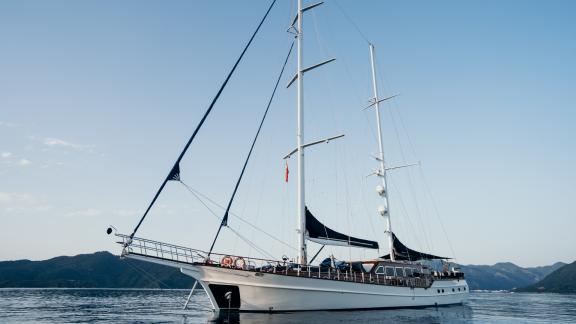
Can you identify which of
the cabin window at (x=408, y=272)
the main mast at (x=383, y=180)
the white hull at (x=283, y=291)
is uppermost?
the main mast at (x=383, y=180)

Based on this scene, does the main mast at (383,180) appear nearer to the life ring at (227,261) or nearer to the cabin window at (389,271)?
the cabin window at (389,271)

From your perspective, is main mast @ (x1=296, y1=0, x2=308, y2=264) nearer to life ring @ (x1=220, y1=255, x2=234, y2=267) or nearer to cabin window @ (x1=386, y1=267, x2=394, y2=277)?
life ring @ (x1=220, y1=255, x2=234, y2=267)

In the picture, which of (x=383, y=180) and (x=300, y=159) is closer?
(x=300, y=159)

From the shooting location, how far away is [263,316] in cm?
2009

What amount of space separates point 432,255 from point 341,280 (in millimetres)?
18846

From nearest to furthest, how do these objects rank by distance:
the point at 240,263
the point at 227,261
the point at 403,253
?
the point at 227,261, the point at 240,263, the point at 403,253

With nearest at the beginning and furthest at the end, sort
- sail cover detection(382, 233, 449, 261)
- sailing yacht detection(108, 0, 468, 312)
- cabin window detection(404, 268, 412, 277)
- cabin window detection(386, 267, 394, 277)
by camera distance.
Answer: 1. sailing yacht detection(108, 0, 468, 312)
2. cabin window detection(386, 267, 394, 277)
3. cabin window detection(404, 268, 412, 277)
4. sail cover detection(382, 233, 449, 261)

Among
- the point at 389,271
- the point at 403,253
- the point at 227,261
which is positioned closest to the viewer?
the point at 227,261

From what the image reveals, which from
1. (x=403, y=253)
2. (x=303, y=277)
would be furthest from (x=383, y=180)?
(x=303, y=277)

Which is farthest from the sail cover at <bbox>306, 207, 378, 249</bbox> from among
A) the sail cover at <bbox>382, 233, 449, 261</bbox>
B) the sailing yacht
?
the sail cover at <bbox>382, 233, 449, 261</bbox>

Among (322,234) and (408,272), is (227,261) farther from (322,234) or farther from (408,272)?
(408,272)

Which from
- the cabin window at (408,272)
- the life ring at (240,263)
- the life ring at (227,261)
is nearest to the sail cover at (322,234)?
the life ring at (240,263)

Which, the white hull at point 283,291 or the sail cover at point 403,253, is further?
the sail cover at point 403,253

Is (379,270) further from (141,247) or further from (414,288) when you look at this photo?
(141,247)
